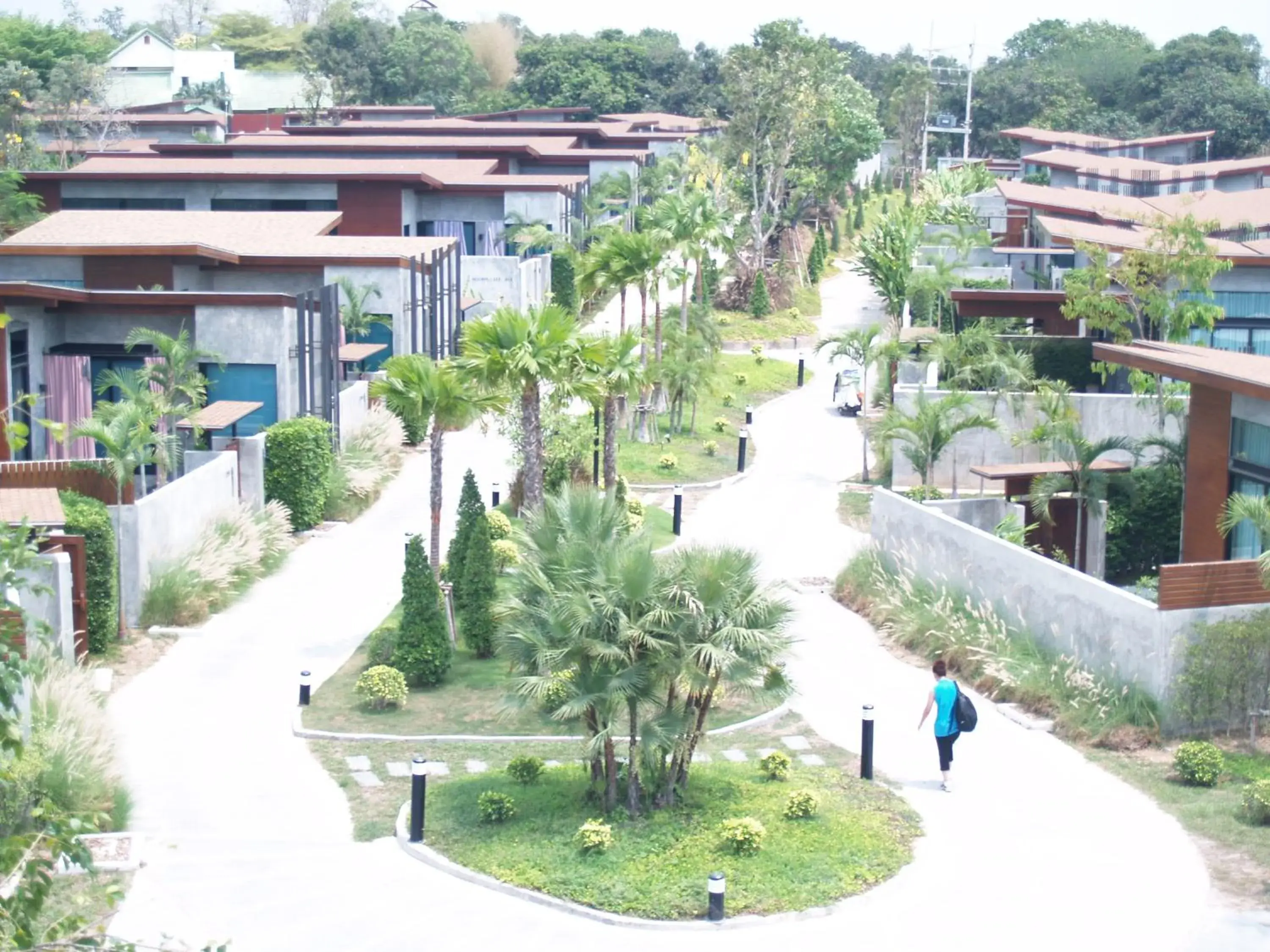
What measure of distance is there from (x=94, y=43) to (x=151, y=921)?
119 meters

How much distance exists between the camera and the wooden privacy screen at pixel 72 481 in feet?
76.3

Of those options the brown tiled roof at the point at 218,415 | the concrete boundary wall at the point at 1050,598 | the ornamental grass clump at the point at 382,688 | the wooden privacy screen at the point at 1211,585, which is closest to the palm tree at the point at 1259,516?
the wooden privacy screen at the point at 1211,585

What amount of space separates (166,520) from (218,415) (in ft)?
17.8

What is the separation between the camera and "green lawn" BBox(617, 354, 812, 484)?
119 feet

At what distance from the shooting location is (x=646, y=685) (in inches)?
617

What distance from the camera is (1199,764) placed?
57.8 ft

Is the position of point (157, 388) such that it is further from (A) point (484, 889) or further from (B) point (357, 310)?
(A) point (484, 889)

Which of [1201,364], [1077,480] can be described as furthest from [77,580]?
[1201,364]

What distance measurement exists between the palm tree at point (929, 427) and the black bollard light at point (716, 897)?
17.2 metres

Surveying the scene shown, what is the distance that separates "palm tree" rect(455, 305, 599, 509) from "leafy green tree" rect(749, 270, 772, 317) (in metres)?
34.0

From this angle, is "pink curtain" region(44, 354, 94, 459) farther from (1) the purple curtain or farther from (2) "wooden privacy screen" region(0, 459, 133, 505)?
(1) the purple curtain

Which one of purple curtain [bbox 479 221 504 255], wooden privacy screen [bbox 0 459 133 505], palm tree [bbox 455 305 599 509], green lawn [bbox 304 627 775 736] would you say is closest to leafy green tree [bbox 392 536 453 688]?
green lawn [bbox 304 627 775 736]

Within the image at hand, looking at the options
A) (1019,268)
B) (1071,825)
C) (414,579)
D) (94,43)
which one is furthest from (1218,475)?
(94,43)

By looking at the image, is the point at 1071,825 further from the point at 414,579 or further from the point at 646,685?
the point at 414,579
